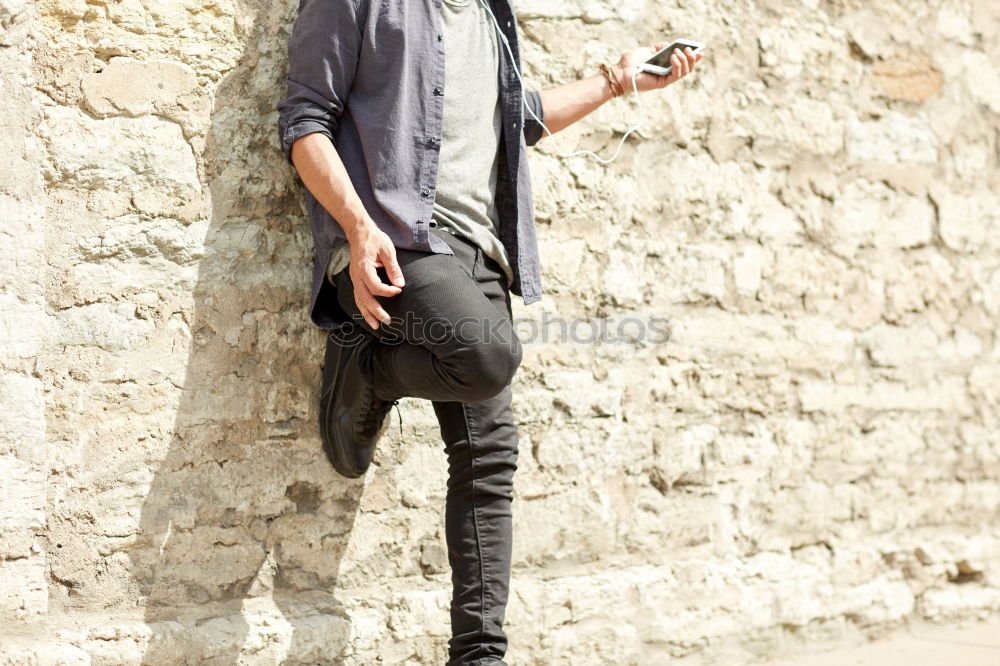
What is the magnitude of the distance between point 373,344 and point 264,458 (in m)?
0.40

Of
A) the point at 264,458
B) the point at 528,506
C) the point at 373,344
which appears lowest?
the point at 528,506

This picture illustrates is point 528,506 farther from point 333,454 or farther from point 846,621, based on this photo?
point 846,621

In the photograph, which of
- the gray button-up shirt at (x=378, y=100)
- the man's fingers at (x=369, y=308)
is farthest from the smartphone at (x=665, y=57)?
the man's fingers at (x=369, y=308)

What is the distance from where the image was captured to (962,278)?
3.70m

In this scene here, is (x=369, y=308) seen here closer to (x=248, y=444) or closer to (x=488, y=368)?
(x=488, y=368)

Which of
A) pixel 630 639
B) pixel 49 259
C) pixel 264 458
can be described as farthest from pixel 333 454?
pixel 630 639

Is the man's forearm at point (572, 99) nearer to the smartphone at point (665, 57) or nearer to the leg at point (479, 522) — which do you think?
the smartphone at point (665, 57)

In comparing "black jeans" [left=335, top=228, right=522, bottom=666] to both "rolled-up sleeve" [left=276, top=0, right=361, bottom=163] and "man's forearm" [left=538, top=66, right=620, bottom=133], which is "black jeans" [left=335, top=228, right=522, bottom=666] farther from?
"man's forearm" [left=538, top=66, right=620, bottom=133]

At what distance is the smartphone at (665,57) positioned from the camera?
2652 millimetres

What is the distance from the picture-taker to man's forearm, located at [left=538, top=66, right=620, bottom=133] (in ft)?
8.54

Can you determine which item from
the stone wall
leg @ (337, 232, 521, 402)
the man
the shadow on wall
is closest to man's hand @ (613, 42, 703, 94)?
the stone wall

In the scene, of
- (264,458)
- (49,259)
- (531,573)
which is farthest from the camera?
(531,573)

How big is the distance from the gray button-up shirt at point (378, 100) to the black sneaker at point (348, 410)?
0.29m

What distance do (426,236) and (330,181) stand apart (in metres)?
0.23
